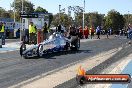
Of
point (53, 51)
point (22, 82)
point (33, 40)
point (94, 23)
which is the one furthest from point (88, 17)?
point (22, 82)

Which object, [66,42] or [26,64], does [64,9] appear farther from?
[26,64]

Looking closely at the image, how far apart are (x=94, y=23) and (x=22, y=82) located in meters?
111

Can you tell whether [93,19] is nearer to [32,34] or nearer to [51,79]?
[32,34]

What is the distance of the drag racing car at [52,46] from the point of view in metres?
18.6

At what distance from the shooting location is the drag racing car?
18.6 meters

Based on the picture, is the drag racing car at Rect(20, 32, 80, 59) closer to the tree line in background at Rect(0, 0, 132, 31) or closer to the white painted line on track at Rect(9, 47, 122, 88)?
the white painted line on track at Rect(9, 47, 122, 88)

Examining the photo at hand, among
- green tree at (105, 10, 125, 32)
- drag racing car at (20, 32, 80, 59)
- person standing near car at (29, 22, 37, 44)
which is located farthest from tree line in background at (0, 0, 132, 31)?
drag racing car at (20, 32, 80, 59)

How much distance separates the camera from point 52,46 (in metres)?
20.2

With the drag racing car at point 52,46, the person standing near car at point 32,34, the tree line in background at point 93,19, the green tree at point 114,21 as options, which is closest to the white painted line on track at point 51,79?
the drag racing car at point 52,46

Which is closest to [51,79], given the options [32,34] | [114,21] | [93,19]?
[32,34]

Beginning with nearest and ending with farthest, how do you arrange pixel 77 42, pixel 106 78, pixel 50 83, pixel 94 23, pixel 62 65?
pixel 106 78, pixel 50 83, pixel 62 65, pixel 77 42, pixel 94 23

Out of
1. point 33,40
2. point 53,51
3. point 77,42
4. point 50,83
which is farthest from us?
point 33,40

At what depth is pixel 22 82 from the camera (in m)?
11.4

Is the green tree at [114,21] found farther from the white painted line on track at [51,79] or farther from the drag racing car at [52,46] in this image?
the white painted line on track at [51,79]
